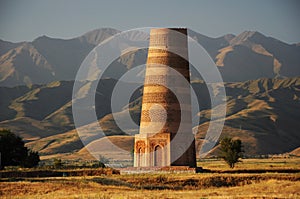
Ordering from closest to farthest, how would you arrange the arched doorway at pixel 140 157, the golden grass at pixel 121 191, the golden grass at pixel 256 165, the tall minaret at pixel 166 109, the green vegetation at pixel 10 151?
the golden grass at pixel 121 191
the tall minaret at pixel 166 109
the arched doorway at pixel 140 157
the green vegetation at pixel 10 151
the golden grass at pixel 256 165

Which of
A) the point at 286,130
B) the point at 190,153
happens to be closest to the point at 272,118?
the point at 286,130

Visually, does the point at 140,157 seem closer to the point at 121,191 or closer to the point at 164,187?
the point at 164,187

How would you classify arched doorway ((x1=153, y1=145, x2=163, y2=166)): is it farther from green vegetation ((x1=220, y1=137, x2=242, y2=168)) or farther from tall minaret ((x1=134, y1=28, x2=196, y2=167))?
green vegetation ((x1=220, y1=137, x2=242, y2=168))

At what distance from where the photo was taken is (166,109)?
48.9 meters

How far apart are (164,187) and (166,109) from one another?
10683 mm

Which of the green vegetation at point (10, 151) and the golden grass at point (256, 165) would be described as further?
the golden grass at point (256, 165)

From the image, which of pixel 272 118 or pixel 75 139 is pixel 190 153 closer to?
pixel 75 139

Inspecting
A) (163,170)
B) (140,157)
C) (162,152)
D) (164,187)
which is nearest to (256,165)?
(162,152)

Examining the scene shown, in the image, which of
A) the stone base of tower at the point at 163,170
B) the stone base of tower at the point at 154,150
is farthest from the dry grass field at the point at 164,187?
the stone base of tower at the point at 154,150

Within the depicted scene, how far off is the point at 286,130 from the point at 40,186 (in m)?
157

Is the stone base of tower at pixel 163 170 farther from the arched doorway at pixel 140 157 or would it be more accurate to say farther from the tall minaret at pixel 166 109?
the arched doorway at pixel 140 157

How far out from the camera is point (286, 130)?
184625mm

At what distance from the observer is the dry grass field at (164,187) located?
3428 cm

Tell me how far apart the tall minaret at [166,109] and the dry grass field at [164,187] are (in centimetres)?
435
